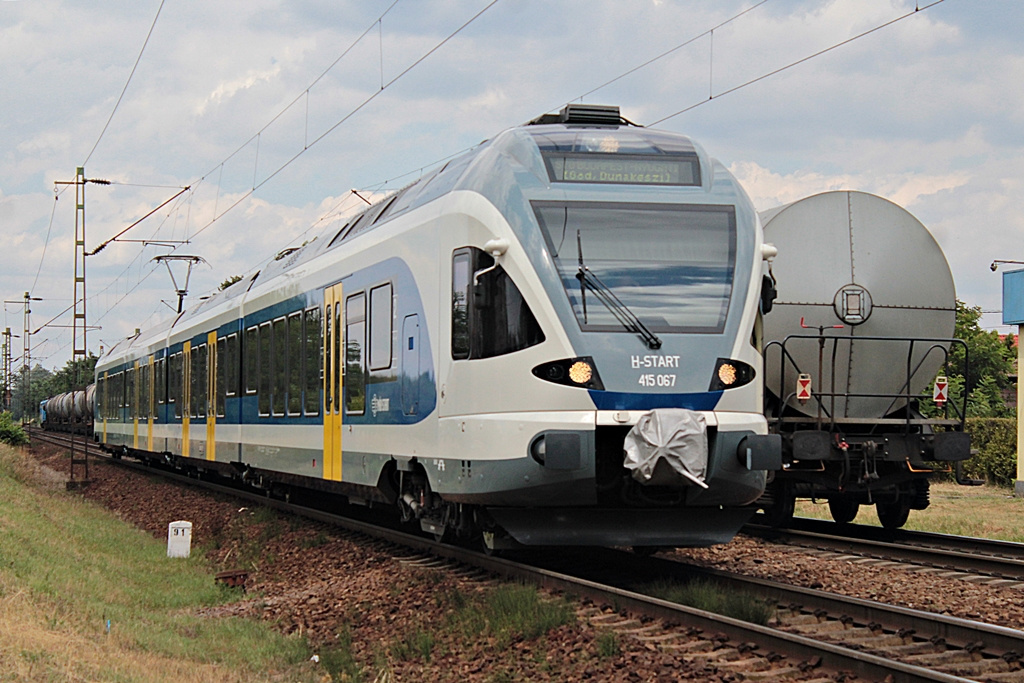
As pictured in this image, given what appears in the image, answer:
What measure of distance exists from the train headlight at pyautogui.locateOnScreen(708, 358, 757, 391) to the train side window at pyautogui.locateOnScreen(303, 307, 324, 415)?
5984 millimetres

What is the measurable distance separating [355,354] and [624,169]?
4115 millimetres

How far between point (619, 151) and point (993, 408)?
1215 inches

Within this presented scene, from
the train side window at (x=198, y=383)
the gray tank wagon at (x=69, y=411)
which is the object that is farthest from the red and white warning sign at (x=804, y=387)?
the gray tank wagon at (x=69, y=411)

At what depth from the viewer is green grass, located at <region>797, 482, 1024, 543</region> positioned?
15.4m

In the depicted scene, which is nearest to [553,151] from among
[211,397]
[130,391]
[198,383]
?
[211,397]

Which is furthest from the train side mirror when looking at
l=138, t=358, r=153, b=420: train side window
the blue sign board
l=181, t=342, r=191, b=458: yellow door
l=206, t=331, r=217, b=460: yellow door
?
l=138, t=358, r=153, b=420: train side window

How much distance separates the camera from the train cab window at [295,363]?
14.9 metres

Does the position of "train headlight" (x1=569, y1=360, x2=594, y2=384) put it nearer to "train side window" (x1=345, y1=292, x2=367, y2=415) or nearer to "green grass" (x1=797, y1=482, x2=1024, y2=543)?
"train side window" (x1=345, y1=292, x2=367, y2=415)

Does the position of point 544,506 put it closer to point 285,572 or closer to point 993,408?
point 285,572

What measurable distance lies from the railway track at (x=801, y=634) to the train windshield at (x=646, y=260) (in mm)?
2071

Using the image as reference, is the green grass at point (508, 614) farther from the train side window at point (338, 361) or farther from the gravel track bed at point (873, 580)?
the train side window at point (338, 361)

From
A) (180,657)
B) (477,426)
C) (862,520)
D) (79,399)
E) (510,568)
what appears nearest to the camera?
(180,657)

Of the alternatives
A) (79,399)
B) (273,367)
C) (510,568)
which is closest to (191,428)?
(273,367)

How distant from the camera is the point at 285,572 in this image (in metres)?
12.9
